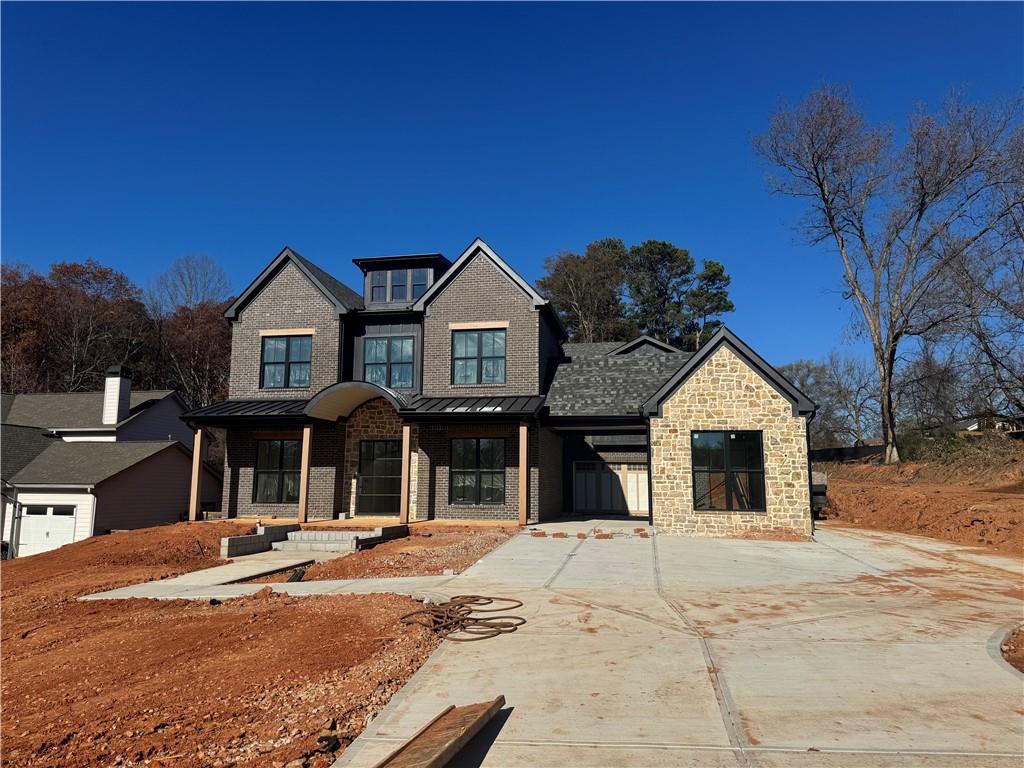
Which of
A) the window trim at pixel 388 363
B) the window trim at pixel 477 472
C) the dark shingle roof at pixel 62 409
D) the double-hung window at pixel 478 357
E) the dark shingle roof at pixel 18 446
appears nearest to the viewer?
the window trim at pixel 477 472

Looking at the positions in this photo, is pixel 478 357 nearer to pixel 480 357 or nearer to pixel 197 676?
pixel 480 357

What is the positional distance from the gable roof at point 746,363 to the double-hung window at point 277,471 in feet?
39.9

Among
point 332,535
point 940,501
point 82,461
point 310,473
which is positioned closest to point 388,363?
point 310,473

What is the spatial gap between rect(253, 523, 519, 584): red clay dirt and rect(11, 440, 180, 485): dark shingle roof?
Answer: 45.3 ft

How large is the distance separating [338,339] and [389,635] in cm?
1568

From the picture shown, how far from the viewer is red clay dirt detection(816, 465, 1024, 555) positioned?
645 inches

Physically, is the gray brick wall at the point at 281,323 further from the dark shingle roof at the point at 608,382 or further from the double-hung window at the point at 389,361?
the dark shingle roof at the point at 608,382

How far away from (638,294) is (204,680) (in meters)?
47.7

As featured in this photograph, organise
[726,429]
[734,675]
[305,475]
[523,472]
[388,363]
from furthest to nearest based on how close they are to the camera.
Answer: [388,363], [305,475], [523,472], [726,429], [734,675]

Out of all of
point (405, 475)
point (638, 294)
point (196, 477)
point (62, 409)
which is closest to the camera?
point (405, 475)

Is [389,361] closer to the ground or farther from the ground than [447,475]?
farther from the ground

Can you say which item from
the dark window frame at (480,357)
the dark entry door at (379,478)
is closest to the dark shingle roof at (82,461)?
the dark entry door at (379,478)

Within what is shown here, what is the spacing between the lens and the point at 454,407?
19.0m

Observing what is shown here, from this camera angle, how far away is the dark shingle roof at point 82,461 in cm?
2239
